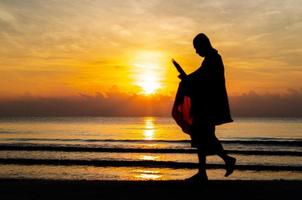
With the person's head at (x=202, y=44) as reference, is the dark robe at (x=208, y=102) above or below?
below

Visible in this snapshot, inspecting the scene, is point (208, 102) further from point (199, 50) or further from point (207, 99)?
point (199, 50)

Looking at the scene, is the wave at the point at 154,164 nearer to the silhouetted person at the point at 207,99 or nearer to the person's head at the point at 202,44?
the silhouetted person at the point at 207,99

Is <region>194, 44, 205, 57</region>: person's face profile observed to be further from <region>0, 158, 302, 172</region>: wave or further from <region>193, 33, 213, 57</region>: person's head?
<region>0, 158, 302, 172</region>: wave

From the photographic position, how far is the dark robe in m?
6.99

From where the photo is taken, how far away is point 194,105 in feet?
23.5

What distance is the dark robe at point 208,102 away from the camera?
6.99 metres

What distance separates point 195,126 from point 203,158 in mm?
557
